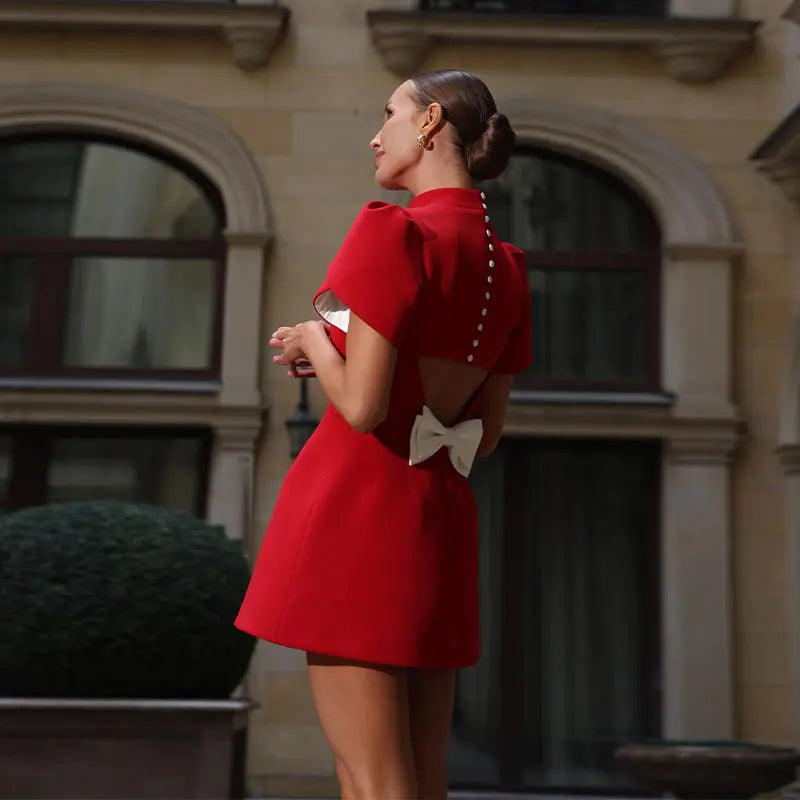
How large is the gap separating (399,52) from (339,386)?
26.1ft

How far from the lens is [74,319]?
9961mm

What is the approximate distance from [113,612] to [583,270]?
555cm

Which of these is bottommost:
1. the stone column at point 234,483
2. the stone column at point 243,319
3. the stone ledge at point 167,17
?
the stone column at point 234,483

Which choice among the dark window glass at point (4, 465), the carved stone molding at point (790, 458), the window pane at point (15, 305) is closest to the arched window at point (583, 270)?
the carved stone molding at point (790, 458)

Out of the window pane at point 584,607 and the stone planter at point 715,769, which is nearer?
the stone planter at point 715,769

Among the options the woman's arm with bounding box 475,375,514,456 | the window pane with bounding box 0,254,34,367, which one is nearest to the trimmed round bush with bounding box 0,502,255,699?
the woman's arm with bounding box 475,375,514,456

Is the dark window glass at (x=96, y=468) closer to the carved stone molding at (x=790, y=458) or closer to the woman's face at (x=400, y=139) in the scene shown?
the carved stone molding at (x=790, y=458)

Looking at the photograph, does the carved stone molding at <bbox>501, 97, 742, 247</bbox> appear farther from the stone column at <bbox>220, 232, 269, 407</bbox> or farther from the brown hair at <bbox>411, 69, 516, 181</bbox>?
the brown hair at <bbox>411, 69, 516, 181</bbox>

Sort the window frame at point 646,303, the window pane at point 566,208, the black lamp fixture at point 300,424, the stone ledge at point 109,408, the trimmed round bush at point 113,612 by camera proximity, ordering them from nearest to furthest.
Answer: the trimmed round bush at point 113,612 → the black lamp fixture at point 300,424 → the stone ledge at point 109,408 → the window frame at point 646,303 → the window pane at point 566,208

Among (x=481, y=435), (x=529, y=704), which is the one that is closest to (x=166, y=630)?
(x=481, y=435)

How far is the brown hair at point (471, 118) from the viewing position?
246 centimetres

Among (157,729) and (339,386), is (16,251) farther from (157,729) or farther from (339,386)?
(339,386)

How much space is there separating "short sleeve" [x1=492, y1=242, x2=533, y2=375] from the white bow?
0.19 m

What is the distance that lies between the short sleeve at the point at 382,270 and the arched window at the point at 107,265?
7.66m
